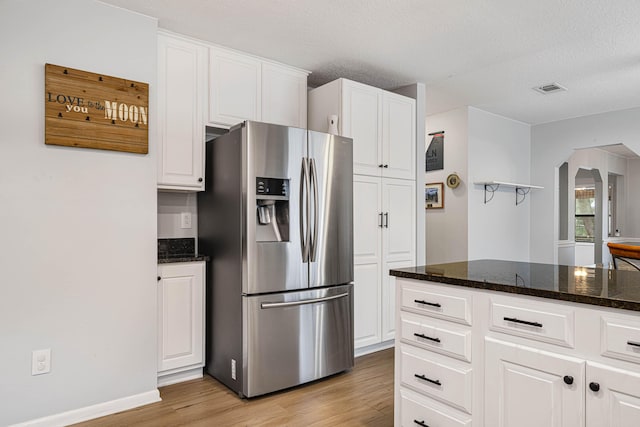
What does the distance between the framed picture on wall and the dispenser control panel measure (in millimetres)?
2876

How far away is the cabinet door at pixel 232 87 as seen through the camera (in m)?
3.06

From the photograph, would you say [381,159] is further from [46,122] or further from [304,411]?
[46,122]

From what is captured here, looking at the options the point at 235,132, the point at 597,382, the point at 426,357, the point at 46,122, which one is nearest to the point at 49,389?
the point at 46,122

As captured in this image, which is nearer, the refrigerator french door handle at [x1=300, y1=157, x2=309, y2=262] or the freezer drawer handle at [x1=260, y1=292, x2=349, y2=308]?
the freezer drawer handle at [x1=260, y1=292, x2=349, y2=308]

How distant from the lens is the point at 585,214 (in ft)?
26.2

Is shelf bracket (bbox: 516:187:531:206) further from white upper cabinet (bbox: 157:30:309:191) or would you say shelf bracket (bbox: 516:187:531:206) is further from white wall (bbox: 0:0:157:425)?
white wall (bbox: 0:0:157:425)

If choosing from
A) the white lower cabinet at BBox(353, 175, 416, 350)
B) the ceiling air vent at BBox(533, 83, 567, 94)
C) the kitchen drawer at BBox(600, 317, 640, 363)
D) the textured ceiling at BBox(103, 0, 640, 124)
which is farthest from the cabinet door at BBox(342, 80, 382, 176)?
the kitchen drawer at BBox(600, 317, 640, 363)

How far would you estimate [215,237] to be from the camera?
2971 millimetres

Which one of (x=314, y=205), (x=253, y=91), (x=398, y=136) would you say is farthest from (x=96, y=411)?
(x=398, y=136)

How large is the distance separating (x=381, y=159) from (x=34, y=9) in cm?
260

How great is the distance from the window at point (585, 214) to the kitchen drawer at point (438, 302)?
734 centimetres

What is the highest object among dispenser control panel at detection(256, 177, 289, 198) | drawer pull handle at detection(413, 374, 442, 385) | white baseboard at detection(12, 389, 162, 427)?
dispenser control panel at detection(256, 177, 289, 198)

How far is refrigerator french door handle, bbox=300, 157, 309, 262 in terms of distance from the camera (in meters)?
2.83

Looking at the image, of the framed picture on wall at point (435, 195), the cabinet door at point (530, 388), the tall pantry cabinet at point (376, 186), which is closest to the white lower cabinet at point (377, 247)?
the tall pantry cabinet at point (376, 186)
